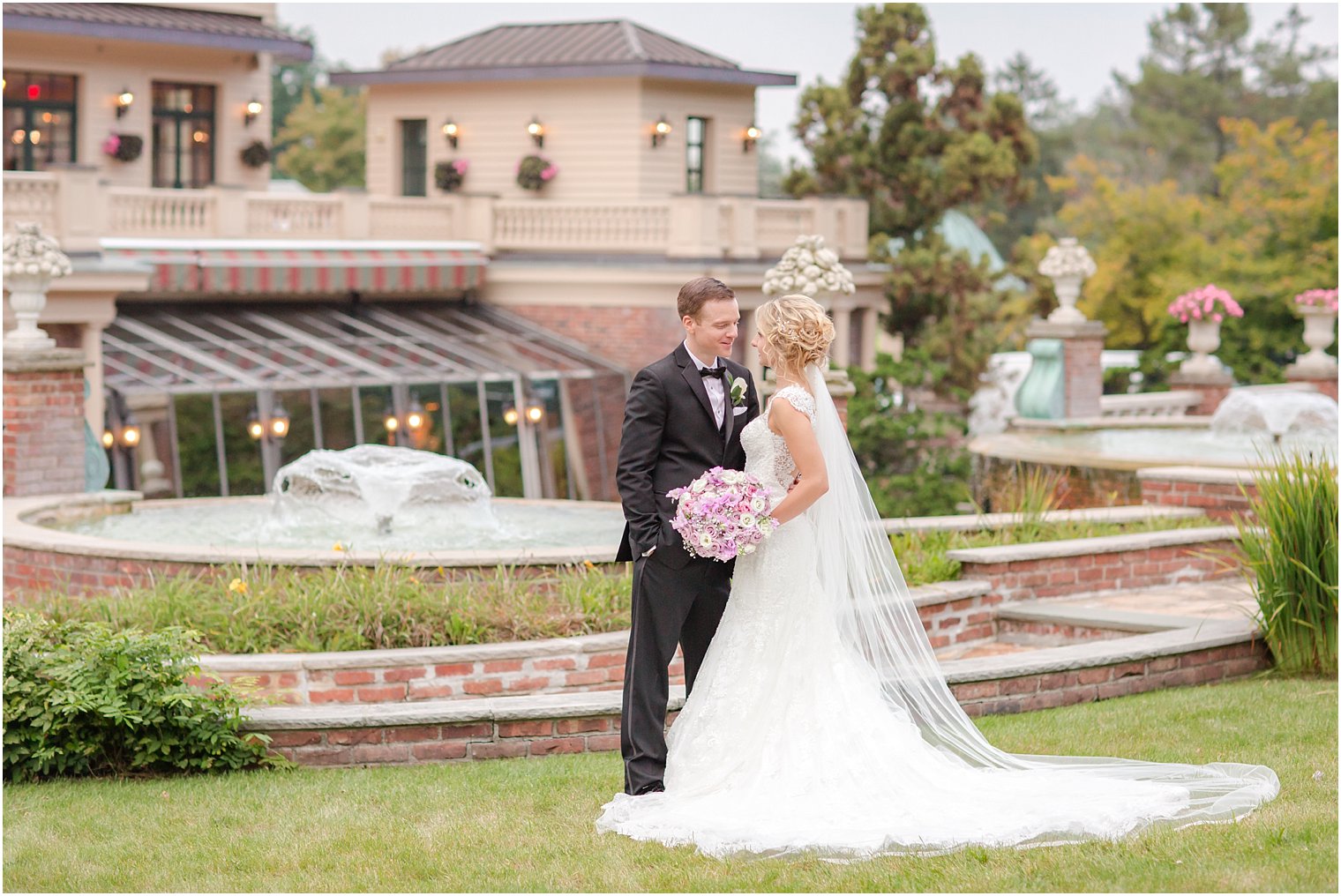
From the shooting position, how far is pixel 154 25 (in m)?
25.1

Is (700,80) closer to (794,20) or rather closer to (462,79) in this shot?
(462,79)

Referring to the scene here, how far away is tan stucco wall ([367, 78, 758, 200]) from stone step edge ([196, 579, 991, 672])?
1954 centimetres

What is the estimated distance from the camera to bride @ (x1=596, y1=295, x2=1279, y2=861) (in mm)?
5848

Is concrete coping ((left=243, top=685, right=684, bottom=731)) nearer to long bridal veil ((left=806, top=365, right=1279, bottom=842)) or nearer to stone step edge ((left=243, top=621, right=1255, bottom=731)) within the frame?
stone step edge ((left=243, top=621, right=1255, bottom=731))

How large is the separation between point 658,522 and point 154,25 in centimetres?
2152

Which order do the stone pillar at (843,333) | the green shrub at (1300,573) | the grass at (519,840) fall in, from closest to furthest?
the grass at (519,840)
the green shrub at (1300,573)
the stone pillar at (843,333)

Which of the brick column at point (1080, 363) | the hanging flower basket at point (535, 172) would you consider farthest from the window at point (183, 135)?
the brick column at point (1080, 363)

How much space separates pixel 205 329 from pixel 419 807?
703 inches

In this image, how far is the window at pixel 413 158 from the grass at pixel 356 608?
70.5ft

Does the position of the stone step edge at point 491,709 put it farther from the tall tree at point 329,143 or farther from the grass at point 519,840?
the tall tree at point 329,143

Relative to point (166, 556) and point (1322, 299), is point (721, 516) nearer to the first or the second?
point (166, 556)

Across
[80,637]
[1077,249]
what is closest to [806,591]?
[80,637]

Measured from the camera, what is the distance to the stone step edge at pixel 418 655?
7953mm

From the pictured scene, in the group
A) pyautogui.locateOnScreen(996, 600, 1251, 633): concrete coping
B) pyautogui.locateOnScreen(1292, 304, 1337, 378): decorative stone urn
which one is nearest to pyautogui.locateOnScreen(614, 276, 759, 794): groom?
pyautogui.locateOnScreen(996, 600, 1251, 633): concrete coping
